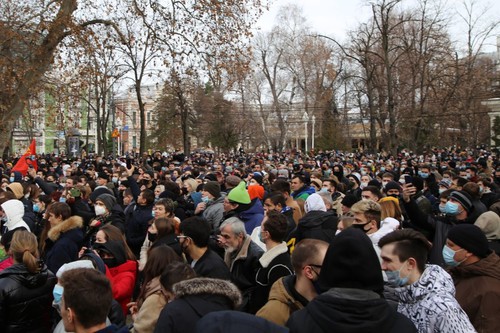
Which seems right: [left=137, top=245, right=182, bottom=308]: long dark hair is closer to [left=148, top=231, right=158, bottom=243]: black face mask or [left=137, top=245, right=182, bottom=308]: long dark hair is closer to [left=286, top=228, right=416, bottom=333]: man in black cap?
[left=148, top=231, right=158, bottom=243]: black face mask

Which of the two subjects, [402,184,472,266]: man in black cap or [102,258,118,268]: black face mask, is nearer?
[102,258,118,268]: black face mask

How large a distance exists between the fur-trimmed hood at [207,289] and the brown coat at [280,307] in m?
0.20

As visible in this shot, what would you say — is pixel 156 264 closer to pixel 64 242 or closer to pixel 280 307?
pixel 280 307

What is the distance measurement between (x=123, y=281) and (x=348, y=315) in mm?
2929

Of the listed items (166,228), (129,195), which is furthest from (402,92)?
(166,228)

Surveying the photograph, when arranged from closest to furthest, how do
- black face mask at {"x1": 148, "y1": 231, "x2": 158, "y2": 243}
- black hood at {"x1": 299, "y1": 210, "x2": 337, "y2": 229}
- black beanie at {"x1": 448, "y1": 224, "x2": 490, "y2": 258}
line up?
black beanie at {"x1": 448, "y1": 224, "x2": 490, "y2": 258} < black face mask at {"x1": 148, "y1": 231, "x2": 158, "y2": 243} < black hood at {"x1": 299, "y1": 210, "x2": 337, "y2": 229}

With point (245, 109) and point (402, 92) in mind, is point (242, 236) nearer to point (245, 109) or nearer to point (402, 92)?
point (402, 92)

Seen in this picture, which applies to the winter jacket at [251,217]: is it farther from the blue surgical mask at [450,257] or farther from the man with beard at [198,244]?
the blue surgical mask at [450,257]

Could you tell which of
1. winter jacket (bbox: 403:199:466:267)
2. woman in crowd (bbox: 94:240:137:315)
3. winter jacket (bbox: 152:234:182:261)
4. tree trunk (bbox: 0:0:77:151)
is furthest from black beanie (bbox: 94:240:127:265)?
tree trunk (bbox: 0:0:77:151)

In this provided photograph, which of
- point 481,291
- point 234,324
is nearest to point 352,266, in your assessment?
point 234,324

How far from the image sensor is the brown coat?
333 cm

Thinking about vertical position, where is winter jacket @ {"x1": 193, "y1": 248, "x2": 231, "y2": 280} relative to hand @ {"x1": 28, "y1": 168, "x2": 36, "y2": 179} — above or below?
below

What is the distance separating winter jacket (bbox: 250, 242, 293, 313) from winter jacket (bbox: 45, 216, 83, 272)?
2.44 meters

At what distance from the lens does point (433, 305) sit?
3.31 metres
